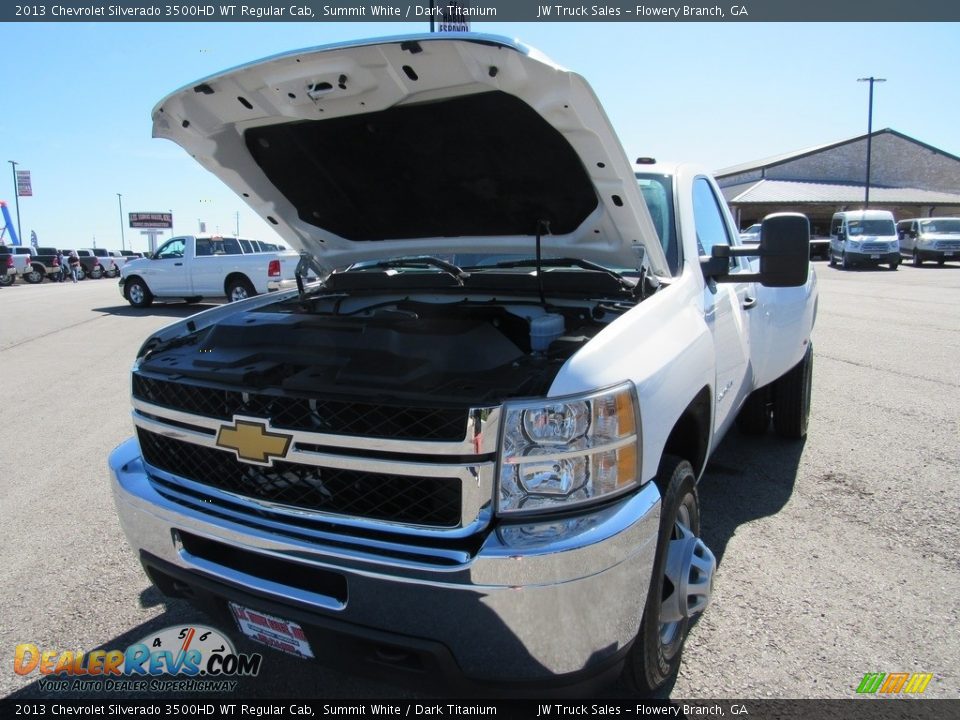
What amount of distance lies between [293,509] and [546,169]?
171cm

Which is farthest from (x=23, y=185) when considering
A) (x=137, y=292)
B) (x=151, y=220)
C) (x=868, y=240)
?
(x=868, y=240)

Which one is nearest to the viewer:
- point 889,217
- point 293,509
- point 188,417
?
point 293,509

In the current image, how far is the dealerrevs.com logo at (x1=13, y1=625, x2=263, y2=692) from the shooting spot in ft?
7.82

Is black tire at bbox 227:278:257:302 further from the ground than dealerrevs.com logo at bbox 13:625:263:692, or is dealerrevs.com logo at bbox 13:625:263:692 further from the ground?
black tire at bbox 227:278:257:302

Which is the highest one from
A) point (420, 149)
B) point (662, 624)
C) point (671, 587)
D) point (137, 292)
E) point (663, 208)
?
point (420, 149)

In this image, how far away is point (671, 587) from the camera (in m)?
2.16

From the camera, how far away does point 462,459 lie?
5.64ft

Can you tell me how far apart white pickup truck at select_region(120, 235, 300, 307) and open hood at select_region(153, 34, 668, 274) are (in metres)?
11.9

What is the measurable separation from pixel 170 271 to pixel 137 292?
1.18 m

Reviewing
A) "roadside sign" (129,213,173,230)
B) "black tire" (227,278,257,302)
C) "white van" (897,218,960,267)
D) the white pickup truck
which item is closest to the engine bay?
the white pickup truck

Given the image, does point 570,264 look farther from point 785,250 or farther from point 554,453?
point 554,453

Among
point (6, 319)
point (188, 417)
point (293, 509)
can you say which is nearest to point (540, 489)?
point (293, 509)

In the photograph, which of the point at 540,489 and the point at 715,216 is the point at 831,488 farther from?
the point at 540,489

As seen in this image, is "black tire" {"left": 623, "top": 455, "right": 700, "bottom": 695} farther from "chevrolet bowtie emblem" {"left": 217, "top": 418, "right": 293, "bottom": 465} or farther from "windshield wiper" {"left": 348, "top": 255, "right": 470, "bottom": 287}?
"windshield wiper" {"left": 348, "top": 255, "right": 470, "bottom": 287}
